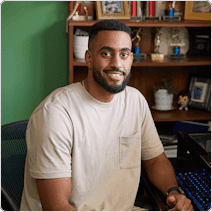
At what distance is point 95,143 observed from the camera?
3.99 ft

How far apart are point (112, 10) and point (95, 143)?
4.64 ft

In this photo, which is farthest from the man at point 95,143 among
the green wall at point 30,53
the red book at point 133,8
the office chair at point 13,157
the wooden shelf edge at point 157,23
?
the green wall at point 30,53

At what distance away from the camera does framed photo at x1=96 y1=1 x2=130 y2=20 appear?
226cm

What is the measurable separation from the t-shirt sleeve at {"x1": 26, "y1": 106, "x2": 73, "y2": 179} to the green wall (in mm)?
1457

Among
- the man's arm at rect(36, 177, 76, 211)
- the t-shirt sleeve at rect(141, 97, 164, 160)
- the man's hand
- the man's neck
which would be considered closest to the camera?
the man's arm at rect(36, 177, 76, 211)

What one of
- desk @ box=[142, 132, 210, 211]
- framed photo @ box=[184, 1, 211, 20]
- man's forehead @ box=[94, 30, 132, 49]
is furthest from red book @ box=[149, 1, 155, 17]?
man's forehead @ box=[94, 30, 132, 49]

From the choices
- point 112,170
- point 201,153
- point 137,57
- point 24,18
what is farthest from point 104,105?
point 24,18

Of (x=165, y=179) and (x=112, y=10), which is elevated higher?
(x=112, y=10)

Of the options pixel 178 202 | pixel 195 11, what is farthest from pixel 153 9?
pixel 178 202

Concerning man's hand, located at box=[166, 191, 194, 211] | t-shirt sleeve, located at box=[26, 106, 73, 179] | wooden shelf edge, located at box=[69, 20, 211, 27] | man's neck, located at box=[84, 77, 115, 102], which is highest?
wooden shelf edge, located at box=[69, 20, 211, 27]

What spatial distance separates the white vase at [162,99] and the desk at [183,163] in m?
0.94

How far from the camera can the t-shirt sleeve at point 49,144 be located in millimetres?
1068

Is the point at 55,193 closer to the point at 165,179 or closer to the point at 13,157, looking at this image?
the point at 13,157

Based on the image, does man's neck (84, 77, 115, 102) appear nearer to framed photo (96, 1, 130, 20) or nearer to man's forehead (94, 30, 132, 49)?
man's forehead (94, 30, 132, 49)
